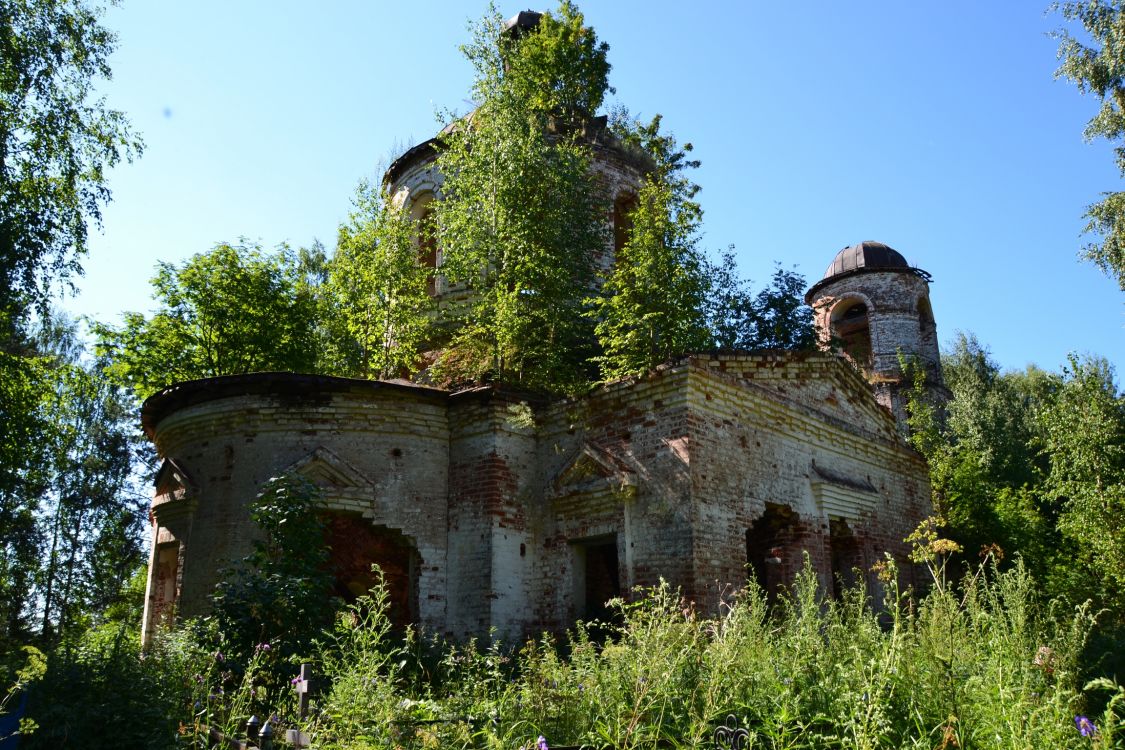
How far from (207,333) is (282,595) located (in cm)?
1062

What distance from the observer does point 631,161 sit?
48.1 ft

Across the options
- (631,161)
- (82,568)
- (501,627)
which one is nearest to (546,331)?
(501,627)

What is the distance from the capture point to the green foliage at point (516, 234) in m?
10.7

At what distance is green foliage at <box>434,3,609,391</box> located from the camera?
35.2 ft

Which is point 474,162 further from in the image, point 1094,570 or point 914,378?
point 914,378

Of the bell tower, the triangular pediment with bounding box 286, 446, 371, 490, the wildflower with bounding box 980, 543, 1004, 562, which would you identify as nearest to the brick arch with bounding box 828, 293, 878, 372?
the bell tower

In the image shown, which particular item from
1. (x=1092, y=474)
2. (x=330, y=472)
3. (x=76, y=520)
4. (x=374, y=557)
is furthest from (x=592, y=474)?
(x=76, y=520)

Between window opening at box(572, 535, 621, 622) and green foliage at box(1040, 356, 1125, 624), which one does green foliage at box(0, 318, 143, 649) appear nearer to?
window opening at box(572, 535, 621, 622)

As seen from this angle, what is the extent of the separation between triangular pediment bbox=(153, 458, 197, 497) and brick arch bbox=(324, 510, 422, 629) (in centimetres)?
177

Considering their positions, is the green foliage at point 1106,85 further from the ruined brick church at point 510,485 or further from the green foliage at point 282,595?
the green foliage at point 282,595

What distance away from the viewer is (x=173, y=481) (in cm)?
979

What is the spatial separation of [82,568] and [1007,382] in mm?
28882

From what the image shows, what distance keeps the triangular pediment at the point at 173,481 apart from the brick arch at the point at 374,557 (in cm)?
177

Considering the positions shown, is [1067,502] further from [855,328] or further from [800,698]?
[800,698]
